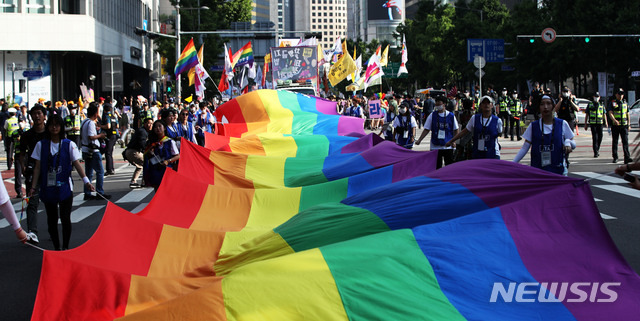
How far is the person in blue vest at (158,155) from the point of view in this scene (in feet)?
40.7

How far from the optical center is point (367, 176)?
10.1m

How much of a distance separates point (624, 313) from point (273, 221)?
4934 millimetres

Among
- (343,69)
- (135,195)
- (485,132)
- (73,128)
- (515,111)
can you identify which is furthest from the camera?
(343,69)

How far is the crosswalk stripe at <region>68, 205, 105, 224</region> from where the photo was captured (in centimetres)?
1325

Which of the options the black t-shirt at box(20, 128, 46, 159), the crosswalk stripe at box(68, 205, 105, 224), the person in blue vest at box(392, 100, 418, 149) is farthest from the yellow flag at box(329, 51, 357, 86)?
the black t-shirt at box(20, 128, 46, 159)

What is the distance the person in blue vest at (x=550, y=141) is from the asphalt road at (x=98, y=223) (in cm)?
86

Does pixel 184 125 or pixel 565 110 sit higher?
pixel 565 110

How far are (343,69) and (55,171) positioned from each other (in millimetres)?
29332

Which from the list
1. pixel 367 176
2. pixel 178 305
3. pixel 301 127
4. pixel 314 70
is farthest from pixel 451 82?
pixel 178 305

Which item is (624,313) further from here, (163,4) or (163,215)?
(163,4)

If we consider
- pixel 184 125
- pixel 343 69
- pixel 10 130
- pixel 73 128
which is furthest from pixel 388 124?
pixel 343 69

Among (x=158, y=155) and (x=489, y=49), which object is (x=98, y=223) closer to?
(x=158, y=155)

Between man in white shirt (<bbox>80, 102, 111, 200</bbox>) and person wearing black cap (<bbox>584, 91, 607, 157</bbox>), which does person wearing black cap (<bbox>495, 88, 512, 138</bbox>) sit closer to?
person wearing black cap (<bbox>584, 91, 607, 157</bbox>)

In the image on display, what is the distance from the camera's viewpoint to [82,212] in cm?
1402
